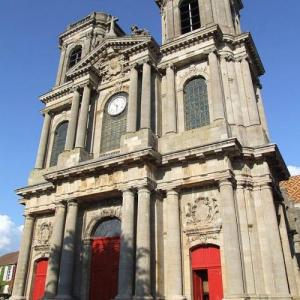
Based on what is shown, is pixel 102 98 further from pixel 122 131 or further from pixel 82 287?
pixel 82 287

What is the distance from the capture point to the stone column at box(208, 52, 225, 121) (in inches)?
629

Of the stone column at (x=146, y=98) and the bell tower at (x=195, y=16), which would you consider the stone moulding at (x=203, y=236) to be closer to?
the stone column at (x=146, y=98)

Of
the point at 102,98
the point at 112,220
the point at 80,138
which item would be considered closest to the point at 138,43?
the point at 102,98

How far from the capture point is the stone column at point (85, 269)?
1583 centimetres

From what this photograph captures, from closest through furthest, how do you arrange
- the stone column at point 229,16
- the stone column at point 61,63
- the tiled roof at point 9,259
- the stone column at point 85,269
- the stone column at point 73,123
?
the stone column at point 85,269, the stone column at point 73,123, the stone column at point 229,16, the stone column at point 61,63, the tiled roof at point 9,259

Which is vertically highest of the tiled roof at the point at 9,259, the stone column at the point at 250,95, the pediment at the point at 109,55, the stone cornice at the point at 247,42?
the pediment at the point at 109,55

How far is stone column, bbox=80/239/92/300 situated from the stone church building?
0.17 ft

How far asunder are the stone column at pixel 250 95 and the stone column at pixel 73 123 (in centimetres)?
945

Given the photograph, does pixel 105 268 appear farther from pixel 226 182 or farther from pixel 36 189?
pixel 226 182

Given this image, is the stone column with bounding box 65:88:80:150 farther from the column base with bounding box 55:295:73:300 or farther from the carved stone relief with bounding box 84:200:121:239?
the column base with bounding box 55:295:73:300

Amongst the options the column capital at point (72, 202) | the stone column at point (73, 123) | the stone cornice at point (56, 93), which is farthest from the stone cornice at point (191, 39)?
the column capital at point (72, 202)

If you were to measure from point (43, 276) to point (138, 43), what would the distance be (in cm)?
1358

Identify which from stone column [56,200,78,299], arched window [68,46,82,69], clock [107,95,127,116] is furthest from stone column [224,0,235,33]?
stone column [56,200,78,299]

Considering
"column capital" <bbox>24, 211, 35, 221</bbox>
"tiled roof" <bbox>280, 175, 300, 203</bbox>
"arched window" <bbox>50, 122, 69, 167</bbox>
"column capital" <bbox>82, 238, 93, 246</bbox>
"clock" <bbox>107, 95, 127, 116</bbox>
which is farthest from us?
"tiled roof" <bbox>280, 175, 300, 203</bbox>
